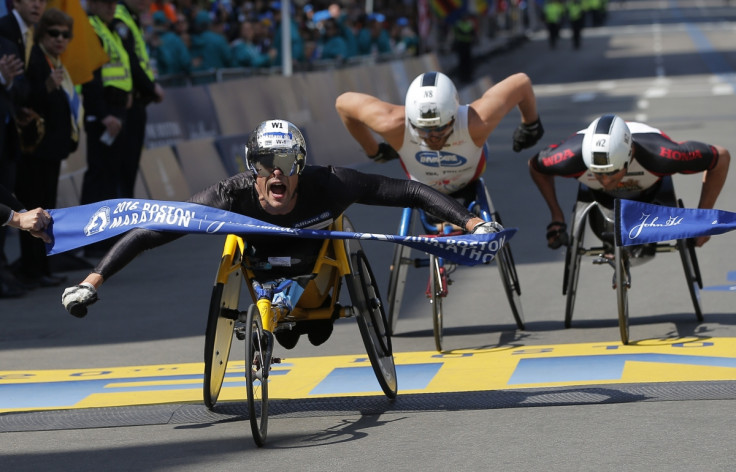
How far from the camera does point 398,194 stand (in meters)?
7.32

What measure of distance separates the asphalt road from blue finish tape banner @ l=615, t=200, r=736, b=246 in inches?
40.2

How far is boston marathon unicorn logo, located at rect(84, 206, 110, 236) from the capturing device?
24.5ft

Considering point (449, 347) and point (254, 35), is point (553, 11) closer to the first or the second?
point (254, 35)

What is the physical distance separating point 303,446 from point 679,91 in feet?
102

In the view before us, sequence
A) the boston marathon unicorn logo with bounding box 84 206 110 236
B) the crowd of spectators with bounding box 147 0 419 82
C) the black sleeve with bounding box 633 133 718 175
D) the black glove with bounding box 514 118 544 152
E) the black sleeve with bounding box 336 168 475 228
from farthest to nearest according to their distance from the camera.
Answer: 1. the crowd of spectators with bounding box 147 0 419 82
2. the black glove with bounding box 514 118 544 152
3. the black sleeve with bounding box 633 133 718 175
4. the boston marathon unicorn logo with bounding box 84 206 110 236
5. the black sleeve with bounding box 336 168 475 228

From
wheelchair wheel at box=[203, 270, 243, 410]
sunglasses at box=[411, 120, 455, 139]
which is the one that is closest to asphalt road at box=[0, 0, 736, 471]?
wheelchair wheel at box=[203, 270, 243, 410]

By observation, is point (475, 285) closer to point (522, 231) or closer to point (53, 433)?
point (522, 231)

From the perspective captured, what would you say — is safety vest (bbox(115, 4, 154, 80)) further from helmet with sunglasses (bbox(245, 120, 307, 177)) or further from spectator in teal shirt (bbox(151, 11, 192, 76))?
helmet with sunglasses (bbox(245, 120, 307, 177))

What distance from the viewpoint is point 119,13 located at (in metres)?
14.2

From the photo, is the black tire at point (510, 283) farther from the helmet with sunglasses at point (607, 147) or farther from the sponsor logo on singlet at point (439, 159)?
the helmet with sunglasses at point (607, 147)

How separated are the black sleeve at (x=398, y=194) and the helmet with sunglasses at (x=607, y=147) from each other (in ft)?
6.92

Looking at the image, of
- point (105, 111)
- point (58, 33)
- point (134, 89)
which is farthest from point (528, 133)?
point (134, 89)

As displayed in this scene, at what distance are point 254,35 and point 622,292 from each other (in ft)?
59.6

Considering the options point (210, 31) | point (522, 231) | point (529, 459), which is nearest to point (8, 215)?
point (529, 459)
